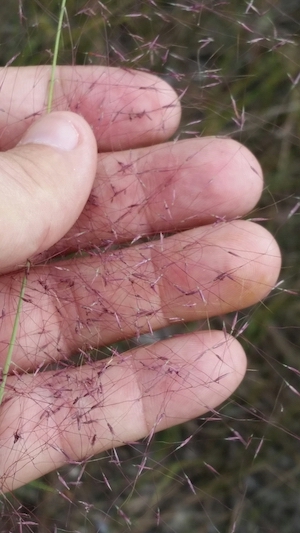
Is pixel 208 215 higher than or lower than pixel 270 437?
higher

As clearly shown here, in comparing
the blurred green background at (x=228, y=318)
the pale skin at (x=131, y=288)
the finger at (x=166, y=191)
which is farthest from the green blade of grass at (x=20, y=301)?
the blurred green background at (x=228, y=318)

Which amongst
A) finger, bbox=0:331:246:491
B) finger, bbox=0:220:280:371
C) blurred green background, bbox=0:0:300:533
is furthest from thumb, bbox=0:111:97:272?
blurred green background, bbox=0:0:300:533

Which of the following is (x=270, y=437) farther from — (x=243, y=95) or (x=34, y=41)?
(x=34, y=41)

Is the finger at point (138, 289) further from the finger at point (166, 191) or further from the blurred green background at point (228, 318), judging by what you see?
the blurred green background at point (228, 318)

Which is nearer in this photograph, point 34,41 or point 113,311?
point 113,311

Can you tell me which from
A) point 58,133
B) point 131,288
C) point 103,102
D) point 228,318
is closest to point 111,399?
point 131,288

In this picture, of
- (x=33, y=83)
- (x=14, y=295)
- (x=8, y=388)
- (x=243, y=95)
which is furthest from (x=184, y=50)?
(x=8, y=388)

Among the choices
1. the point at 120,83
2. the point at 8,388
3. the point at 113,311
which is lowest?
the point at 8,388
